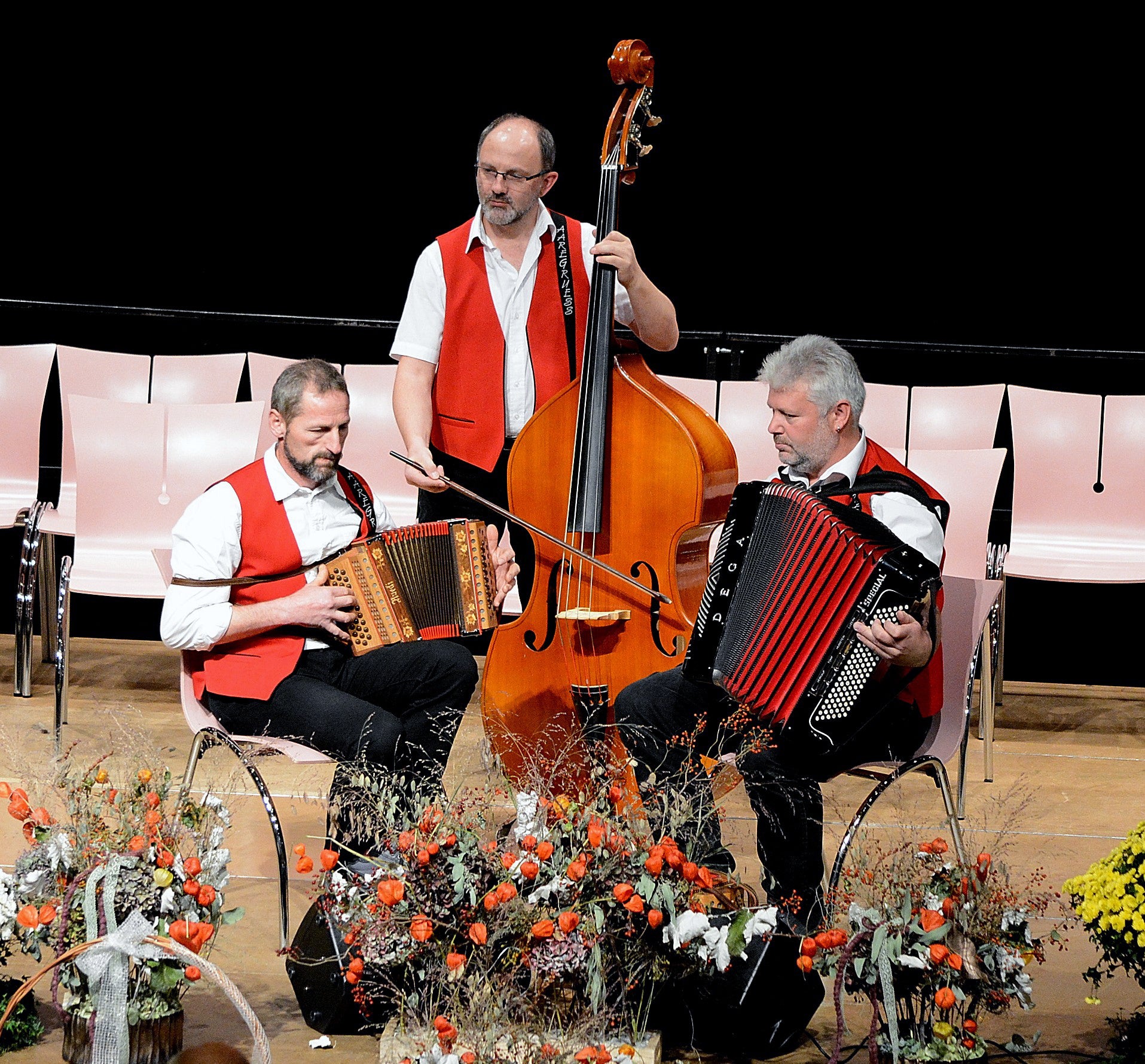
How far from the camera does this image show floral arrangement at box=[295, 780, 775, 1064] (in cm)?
233

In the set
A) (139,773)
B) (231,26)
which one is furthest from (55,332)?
(139,773)

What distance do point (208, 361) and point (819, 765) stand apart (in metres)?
3.00

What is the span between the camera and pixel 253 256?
6.64 meters

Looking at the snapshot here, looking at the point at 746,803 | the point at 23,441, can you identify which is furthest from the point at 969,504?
the point at 23,441

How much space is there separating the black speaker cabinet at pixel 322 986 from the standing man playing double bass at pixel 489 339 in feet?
3.73

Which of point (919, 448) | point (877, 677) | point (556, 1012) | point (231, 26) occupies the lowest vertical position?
point (556, 1012)

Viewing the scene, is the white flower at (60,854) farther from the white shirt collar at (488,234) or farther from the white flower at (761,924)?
the white shirt collar at (488,234)

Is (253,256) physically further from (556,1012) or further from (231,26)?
(556,1012)

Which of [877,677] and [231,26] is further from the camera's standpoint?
[231,26]

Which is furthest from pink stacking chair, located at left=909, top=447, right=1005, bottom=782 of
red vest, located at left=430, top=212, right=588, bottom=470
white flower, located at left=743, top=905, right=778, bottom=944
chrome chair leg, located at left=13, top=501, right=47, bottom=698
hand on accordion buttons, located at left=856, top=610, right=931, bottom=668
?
chrome chair leg, located at left=13, top=501, right=47, bottom=698

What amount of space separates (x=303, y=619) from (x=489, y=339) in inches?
34.9

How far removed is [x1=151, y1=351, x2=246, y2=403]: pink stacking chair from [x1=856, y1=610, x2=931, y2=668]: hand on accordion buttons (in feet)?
10.00

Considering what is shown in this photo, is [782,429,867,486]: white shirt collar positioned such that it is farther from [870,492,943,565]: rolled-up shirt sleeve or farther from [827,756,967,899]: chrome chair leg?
[827,756,967,899]: chrome chair leg

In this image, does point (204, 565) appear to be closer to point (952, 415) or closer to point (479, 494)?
point (479, 494)
